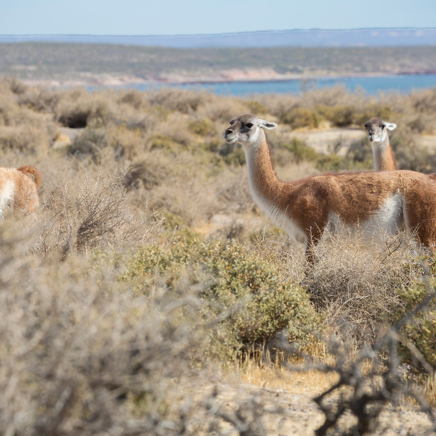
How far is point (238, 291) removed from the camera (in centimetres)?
426

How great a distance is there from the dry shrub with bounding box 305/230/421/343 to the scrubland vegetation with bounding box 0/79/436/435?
2cm

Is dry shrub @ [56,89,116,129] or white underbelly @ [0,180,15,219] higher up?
dry shrub @ [56,89,116,129]

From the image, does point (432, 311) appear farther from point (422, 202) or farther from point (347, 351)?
point (422, 202)

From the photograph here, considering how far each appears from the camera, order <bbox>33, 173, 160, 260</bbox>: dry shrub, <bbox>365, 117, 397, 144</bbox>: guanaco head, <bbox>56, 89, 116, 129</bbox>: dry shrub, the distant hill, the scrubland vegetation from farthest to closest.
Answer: the distant hill → <bbox>56, 89, 116, 129</bbox>: dry shrub → <bbox>365, 117, 397, 144</bbox>: guanaco head → <bbox>33, 173, 160, 260</bbox>: dry shrub → the scrubland vegetation

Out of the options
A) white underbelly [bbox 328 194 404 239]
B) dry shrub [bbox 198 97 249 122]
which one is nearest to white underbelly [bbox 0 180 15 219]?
white underbelly [bbox 328 194 404 239]

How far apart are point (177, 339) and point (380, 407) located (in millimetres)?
1126

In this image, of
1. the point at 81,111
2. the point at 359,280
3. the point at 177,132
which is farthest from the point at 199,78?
the point at 359,280

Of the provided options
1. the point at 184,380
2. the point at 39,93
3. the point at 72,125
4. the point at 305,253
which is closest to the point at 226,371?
the point at 184,380

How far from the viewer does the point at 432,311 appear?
3891mm

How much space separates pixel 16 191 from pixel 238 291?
3.39 m

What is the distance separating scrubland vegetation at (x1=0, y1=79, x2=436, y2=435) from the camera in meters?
2.30

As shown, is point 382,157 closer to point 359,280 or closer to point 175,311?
point 359,280

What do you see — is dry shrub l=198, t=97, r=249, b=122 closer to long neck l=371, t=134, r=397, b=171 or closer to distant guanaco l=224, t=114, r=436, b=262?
long neck l=371, t=134, r=397, b=171

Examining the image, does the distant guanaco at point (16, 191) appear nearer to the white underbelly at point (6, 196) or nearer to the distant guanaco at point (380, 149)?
the white underbelly at point (6, 196)
